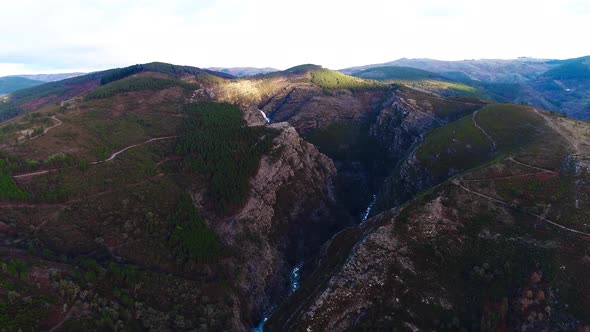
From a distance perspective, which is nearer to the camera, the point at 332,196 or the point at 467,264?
the point at 467,264

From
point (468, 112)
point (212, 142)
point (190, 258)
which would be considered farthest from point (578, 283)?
point (468, 112)

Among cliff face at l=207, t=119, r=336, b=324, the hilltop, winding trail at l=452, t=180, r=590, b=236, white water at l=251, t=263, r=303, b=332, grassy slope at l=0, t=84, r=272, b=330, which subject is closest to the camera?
the hilltop

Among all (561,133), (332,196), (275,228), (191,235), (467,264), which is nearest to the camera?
(467,264)

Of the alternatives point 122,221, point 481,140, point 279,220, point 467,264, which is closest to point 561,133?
point 481,140

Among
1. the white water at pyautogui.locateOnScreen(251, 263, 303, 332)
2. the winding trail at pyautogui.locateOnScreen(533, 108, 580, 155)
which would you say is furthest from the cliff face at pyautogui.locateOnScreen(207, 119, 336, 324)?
the winding trail at pyautogui.locateOnScreen(533, 108, 580, 155)

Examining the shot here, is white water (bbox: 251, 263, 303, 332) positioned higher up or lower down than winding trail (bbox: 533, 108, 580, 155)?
lower down

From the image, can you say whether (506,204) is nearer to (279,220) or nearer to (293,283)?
(293,283)

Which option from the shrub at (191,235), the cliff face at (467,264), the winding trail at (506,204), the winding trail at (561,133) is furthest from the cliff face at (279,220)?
the winding trail at (561,133)

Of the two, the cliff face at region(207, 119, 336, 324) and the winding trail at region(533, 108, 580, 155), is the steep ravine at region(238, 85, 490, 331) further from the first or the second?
the winding trail at region(533, 108, 580, 155)

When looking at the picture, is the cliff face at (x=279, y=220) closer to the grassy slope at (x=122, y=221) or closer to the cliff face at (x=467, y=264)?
the grassy slope at (x=122, y=221)

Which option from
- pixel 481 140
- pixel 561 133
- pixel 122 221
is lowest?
pixel 122 221

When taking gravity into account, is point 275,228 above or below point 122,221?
below
